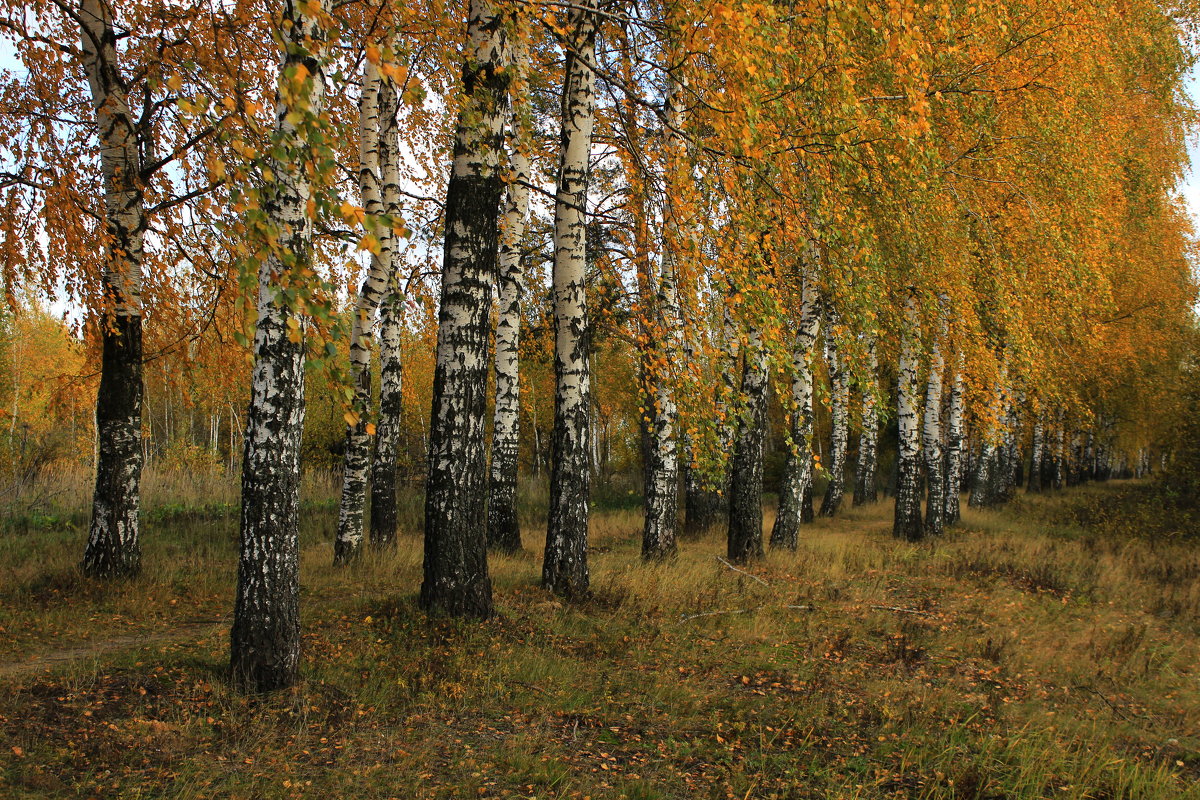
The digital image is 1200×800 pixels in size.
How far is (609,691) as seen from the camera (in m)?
5.28

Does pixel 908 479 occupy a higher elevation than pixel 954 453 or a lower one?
lower

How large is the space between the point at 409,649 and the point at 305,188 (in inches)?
141

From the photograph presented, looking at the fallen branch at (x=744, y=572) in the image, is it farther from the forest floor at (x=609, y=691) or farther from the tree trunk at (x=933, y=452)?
the tree trunk at (x=933, y=452)

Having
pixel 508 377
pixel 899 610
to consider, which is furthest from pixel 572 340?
pixel 899 610

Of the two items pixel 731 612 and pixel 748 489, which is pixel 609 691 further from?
pixel 748 489

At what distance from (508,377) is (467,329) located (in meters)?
4.40

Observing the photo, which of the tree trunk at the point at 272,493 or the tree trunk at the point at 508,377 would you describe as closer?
the tree trunk at the point at 272,493

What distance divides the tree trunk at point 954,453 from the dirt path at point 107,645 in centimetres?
1440

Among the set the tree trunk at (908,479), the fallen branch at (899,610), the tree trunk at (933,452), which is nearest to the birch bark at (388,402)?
the fallen branch at (899,610)

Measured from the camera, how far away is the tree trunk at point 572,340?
24.3ft

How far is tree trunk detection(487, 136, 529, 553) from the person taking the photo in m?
10.1

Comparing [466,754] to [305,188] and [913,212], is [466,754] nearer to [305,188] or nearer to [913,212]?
[305,188]

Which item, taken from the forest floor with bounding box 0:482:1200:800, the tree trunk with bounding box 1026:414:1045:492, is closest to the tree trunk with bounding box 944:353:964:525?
the forest floor with bounding box 0:482:1200:800

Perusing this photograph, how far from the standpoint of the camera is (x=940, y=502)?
15586 millimetres
